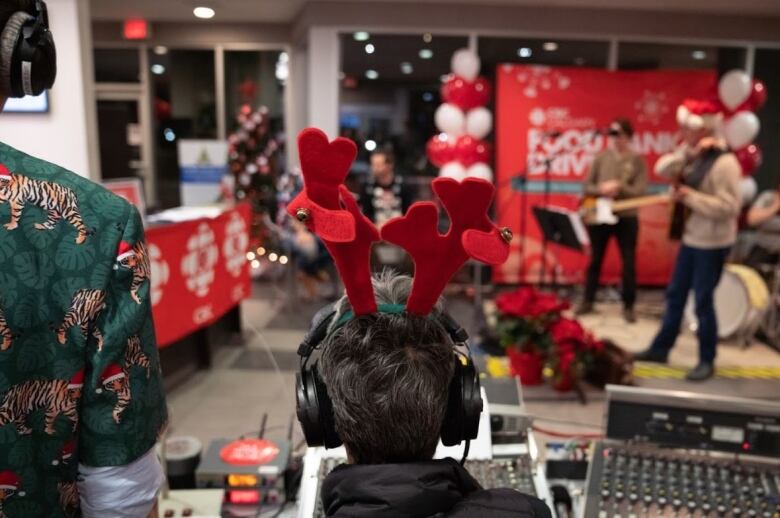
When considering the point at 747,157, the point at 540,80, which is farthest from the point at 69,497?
the point at 540,80

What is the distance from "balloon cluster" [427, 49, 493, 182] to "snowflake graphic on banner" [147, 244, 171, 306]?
277 centimetres

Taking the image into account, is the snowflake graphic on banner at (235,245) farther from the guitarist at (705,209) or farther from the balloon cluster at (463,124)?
the guitarist at (705,209)

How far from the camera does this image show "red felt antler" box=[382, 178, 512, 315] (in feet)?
2.70

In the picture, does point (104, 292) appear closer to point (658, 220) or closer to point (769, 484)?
point (769, 484)

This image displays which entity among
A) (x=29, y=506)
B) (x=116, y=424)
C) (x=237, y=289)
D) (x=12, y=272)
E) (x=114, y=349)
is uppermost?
(x=12, y=272)

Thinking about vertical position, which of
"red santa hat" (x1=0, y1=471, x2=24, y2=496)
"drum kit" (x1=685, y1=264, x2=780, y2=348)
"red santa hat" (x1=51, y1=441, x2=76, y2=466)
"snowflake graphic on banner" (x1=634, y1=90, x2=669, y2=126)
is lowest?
"drum kit" (x1=685, y1=264, x2=780, y2=348)

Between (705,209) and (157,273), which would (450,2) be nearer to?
(705,209)

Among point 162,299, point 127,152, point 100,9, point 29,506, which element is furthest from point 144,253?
point 100,9

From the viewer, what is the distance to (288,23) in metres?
7.69

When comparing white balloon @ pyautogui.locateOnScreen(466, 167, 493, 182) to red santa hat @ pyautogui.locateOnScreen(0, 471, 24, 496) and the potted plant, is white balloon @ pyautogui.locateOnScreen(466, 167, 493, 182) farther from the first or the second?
red santa hat @ pyautogui.locateOnScreen(0, 471, 24, 496)

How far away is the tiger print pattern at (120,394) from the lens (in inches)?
37.0

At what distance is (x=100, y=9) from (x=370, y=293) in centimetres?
660

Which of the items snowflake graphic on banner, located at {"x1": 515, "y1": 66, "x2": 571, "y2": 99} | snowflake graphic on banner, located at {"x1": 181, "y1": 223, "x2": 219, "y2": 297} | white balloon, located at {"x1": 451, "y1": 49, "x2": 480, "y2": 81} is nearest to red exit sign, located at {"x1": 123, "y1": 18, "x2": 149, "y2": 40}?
white balloon, located at {"x1": 451, "y1": 49, "x2": 480, "y2": 81}

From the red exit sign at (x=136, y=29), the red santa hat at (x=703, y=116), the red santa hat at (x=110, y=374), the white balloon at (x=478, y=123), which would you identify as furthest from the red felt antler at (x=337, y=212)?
the red exit sign at (x=136, y=29)
